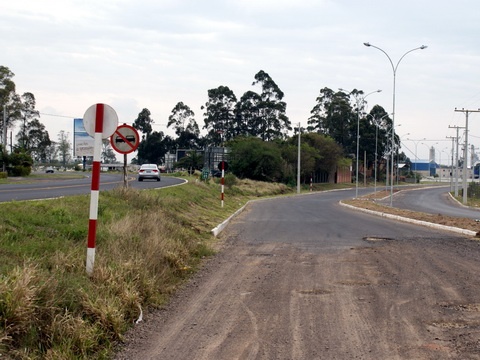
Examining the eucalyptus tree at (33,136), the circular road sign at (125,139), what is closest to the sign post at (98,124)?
the circular road sign at (125,139)

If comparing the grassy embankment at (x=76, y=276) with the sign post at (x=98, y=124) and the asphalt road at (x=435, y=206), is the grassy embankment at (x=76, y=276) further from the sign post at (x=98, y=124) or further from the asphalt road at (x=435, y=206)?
the asphalt road at (x=435, y=206)

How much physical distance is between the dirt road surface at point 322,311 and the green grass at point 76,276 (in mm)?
345

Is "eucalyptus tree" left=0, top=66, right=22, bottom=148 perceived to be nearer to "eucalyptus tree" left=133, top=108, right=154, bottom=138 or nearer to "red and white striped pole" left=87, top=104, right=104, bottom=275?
"eucalyptus tree" left=133, top=108, right=154, bottom=138

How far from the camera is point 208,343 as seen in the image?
6.46 m

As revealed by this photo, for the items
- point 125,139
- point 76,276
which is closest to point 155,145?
point 125,139

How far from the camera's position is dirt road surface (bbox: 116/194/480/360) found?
625 centimetres

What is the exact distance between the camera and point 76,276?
7.62 metres

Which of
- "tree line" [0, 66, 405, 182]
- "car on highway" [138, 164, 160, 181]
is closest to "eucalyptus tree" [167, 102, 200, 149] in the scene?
"tree line" [0, 66, 405, 182]

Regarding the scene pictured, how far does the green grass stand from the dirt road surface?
1.13 feet

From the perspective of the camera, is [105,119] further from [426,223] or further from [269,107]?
[269,107]

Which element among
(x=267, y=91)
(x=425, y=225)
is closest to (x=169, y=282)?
(x=425, y=225)

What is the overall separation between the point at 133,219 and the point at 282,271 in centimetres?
372

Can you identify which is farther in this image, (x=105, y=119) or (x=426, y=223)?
(x=426, y=223)

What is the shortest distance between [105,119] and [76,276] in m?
2.38
